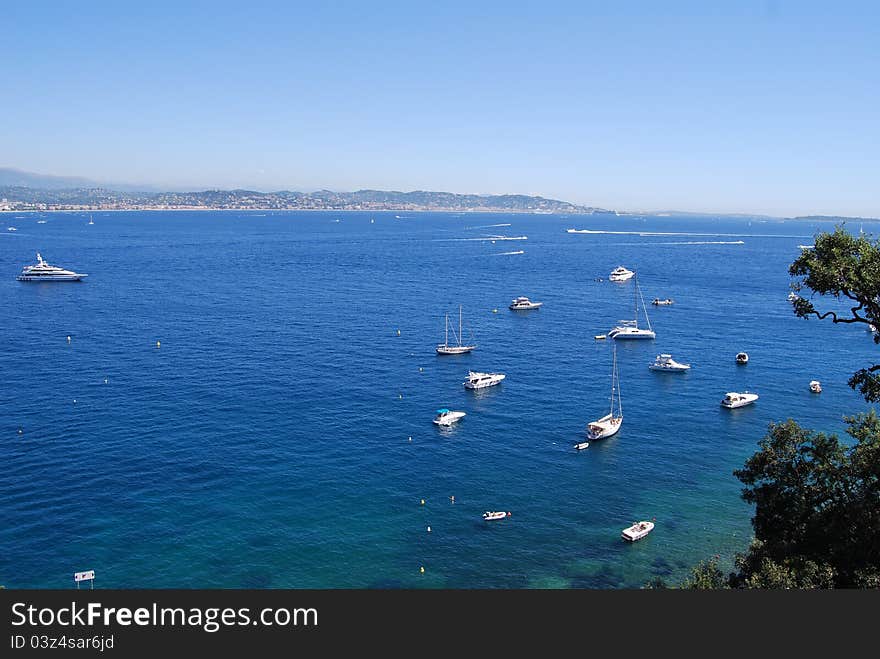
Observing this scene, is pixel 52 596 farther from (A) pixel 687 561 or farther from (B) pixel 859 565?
(A) pixel 687 561

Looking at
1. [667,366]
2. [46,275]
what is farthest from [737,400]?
[46,275]

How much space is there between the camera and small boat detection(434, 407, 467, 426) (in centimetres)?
8576

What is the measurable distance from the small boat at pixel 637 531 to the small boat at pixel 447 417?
3109cm

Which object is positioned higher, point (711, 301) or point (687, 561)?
point (711, 301)

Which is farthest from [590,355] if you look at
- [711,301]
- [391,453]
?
[711,301]

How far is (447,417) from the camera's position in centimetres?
8650

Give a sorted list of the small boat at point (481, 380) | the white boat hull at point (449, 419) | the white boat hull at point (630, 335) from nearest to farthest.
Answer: the white boat hull at point (449, 419) → the small boat at point (481, 380) → the white boat hull at point (630, 335)

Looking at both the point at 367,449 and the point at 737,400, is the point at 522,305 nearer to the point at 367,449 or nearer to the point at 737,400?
the point at 737,400

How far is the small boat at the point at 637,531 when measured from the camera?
195 feet

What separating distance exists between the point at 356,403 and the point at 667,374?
5643 cm

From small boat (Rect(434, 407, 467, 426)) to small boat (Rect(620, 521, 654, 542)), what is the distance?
31.1 meters

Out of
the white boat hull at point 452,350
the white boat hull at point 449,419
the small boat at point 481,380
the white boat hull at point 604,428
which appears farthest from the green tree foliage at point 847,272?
the white boat hull at point 452,350

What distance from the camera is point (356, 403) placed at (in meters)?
92.6

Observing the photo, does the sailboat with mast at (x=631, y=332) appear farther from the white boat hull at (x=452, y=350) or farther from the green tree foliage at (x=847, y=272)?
the green tree foliage at (x=847, y=272)
